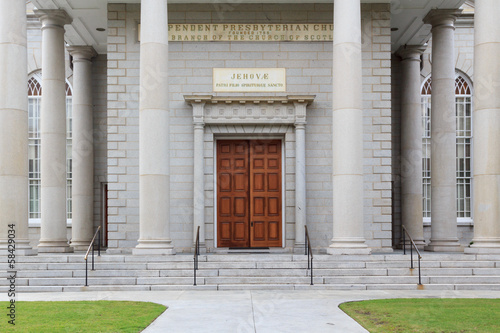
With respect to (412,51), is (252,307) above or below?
below

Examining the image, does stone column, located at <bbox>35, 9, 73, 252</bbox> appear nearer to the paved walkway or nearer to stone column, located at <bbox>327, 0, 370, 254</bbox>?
the paved walkway

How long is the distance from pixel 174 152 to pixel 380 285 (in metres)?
8.69

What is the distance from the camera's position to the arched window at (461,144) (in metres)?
29.1

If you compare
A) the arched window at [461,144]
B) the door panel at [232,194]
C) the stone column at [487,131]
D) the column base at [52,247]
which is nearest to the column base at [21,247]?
the column base at [52,247]

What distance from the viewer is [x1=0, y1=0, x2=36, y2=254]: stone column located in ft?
56.5

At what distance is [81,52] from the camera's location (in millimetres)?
27500

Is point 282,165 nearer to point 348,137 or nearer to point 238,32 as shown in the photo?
point 348,137

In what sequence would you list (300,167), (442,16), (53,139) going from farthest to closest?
(53,139)
(442,16)
(300,167)

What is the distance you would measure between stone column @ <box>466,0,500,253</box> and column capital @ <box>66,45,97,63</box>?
1698cm

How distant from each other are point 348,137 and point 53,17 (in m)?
12.3

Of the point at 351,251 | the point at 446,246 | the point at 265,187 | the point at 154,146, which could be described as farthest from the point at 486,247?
the point at 154,146

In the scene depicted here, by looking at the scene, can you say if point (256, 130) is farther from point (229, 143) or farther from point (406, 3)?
point (406, 3)

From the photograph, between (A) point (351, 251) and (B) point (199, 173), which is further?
(B) point (199, 173)

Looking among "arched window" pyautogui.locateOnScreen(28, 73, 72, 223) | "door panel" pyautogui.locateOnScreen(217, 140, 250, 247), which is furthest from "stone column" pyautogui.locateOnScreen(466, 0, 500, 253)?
"arched window" pyautogui.locateOnScreen(28, 73, 72, 223)
